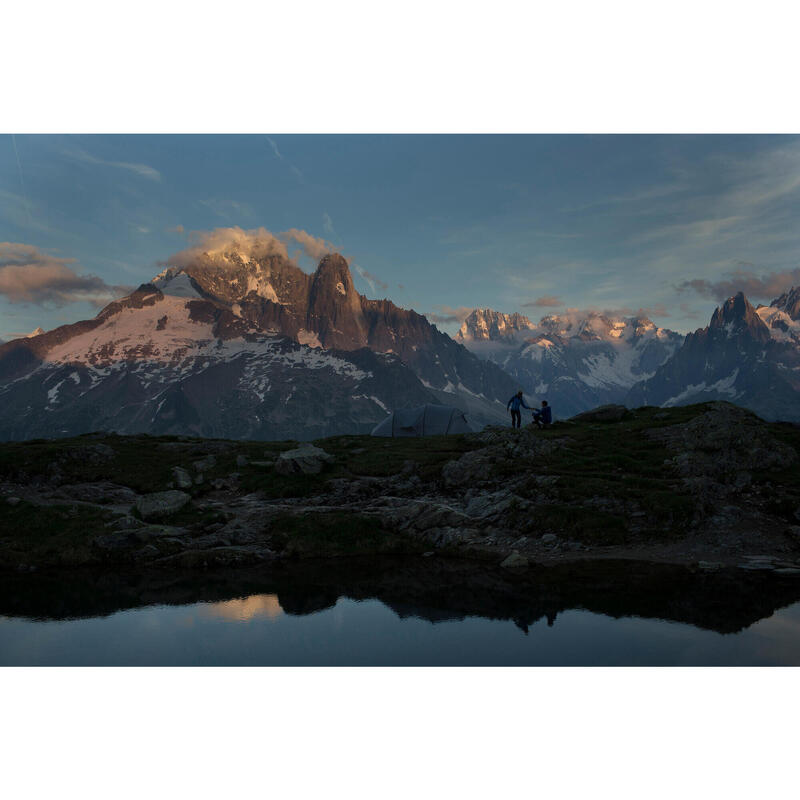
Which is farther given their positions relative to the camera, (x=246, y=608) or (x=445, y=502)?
(x=445, y=502)

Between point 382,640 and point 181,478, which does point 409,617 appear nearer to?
point 382,640

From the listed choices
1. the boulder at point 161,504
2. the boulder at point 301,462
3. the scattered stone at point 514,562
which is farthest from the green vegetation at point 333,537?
the boulder at point 301,462

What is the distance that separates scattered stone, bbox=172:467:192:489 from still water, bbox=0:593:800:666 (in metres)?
20.3

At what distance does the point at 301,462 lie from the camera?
4466 centimetres

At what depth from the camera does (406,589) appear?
2541cm

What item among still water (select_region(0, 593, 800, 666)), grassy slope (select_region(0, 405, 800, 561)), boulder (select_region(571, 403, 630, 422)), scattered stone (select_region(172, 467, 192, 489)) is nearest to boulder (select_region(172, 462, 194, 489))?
scattered stone (select_region(172, 467, 192, 489))

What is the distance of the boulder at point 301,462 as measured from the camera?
44.3 meters

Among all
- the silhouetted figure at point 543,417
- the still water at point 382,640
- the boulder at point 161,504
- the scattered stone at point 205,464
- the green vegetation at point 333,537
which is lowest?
the still water at point 382,640

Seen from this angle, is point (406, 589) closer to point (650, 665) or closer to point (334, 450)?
point (650, 665)

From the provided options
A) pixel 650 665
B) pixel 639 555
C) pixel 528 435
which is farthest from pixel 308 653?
pixel 528 435

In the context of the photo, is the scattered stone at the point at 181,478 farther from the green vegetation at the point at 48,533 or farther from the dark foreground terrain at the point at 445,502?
the green vegetation at the point at 48,533

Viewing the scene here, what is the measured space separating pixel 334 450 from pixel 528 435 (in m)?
20.0

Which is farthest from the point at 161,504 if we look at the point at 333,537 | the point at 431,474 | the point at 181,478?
the point at 431,474

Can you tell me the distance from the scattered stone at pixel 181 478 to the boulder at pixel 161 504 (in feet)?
15.5
